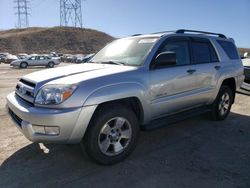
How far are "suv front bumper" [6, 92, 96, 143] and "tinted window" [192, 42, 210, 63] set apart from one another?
256cm

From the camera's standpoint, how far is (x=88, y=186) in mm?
3412

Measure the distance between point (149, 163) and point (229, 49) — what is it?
366cm

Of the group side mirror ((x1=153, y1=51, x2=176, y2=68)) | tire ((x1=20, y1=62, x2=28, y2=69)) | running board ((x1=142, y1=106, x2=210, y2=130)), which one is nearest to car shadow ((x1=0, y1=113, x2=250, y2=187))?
running board ((x1=142, y1=106, x2=210, y2=130))

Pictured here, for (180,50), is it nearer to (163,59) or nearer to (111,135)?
(163,59)

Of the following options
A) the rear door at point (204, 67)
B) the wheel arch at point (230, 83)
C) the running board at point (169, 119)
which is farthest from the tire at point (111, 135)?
the wheel arch at point (230, 83)

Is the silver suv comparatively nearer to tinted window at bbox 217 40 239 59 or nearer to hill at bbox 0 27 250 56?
tinted window at bbox 217 40 239 59

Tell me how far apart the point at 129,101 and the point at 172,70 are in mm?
941

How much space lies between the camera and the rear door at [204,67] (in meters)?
→ 5.18

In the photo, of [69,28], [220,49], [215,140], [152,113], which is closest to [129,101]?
[152,113]

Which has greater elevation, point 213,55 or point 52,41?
point 213,55

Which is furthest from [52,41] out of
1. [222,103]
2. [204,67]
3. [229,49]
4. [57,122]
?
[57,122]

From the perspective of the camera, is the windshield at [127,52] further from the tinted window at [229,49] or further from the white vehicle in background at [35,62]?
the white vehicle in background at [35,62]

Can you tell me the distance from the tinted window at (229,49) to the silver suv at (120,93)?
57 centimetres

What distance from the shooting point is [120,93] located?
150 inches
